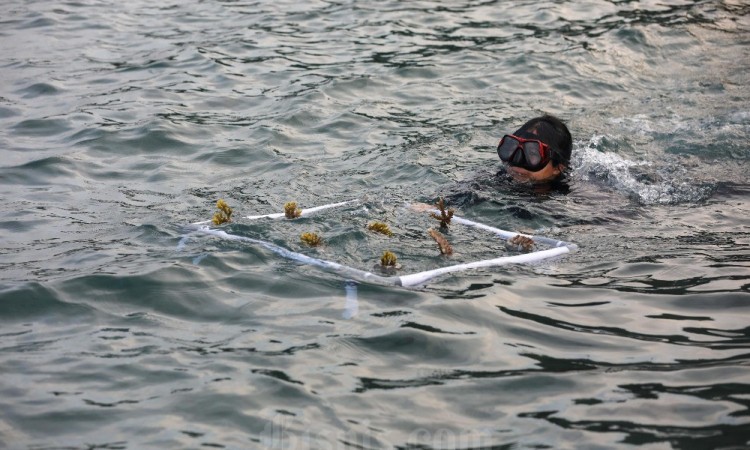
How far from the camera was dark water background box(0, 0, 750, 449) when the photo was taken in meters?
4.21

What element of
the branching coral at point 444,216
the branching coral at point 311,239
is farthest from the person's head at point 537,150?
the branching coral at point 311,239

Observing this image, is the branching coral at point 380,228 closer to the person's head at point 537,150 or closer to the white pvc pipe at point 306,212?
the white pvc pipe at point 306,212

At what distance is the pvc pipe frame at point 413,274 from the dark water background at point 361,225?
0.25 feet

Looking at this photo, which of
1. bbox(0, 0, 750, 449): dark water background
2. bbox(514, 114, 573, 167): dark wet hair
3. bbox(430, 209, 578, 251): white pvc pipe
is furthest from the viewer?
bbox(514, 114, 573, 167): dark wet hair

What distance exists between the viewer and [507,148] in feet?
24.1

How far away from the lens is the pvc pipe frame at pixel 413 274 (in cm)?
538

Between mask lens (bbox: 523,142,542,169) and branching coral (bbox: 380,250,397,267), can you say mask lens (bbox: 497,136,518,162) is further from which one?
branching coral (bbox: 380,250,397,267)

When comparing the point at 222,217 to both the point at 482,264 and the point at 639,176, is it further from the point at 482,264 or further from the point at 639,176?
the point at 639,176

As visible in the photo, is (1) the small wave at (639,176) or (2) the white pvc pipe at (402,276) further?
(1) the small wave at (639,176)

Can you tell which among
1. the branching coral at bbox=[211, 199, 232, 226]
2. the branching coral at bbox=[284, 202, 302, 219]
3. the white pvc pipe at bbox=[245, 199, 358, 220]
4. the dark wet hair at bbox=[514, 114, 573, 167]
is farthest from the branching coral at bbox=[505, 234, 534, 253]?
the branching coral at bbox=[211, 199, 232, 226]

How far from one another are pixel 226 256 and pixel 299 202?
138 centimetres

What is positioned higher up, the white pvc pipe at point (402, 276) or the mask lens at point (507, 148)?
Answer: the mask lens at point (507, 148)

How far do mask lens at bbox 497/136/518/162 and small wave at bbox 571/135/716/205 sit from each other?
812mm

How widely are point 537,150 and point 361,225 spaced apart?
5.85ft
